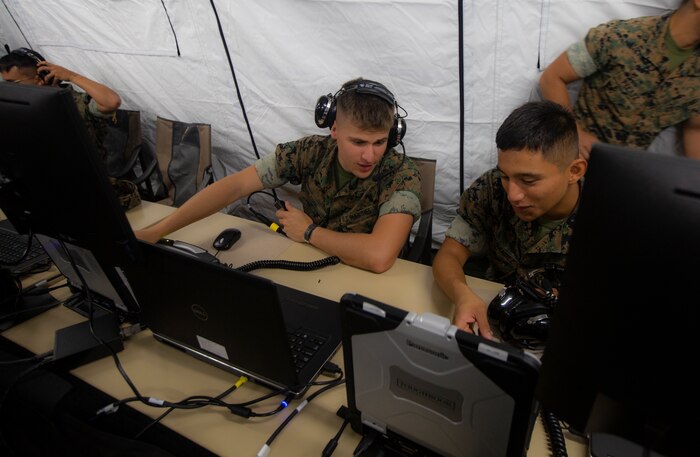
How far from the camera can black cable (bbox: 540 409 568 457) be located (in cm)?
72

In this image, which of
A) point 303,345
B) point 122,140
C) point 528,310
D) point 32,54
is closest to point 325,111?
point 303,345

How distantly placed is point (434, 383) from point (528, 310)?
369 mm

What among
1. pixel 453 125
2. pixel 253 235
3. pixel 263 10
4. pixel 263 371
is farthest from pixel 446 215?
pixel 263 371

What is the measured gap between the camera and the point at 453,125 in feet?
6.31

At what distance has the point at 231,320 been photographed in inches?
31.4

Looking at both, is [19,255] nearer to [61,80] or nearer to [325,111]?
[325,111]

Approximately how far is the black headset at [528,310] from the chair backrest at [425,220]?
1.97ft

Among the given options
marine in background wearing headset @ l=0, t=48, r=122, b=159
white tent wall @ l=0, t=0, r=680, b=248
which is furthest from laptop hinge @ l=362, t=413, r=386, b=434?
marine in background wearing headset @ l=0, t=48, r=122, b=159

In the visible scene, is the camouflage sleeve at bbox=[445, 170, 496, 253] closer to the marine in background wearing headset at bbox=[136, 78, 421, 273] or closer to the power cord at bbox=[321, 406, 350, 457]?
the marine in background wearing headset at bbox=[136, 78, 421, 273]

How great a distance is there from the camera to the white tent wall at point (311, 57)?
1.64m

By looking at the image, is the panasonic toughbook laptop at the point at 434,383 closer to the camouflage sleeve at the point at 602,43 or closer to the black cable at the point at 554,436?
the black cable at the point at 554,436

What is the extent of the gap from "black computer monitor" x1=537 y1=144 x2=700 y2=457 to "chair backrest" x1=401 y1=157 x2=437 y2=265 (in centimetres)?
104

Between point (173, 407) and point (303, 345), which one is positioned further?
point (303, 345)

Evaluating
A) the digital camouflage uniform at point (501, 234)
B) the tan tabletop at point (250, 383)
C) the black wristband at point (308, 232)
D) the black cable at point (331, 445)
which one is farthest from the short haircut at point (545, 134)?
the black cable at point (331, 445)
